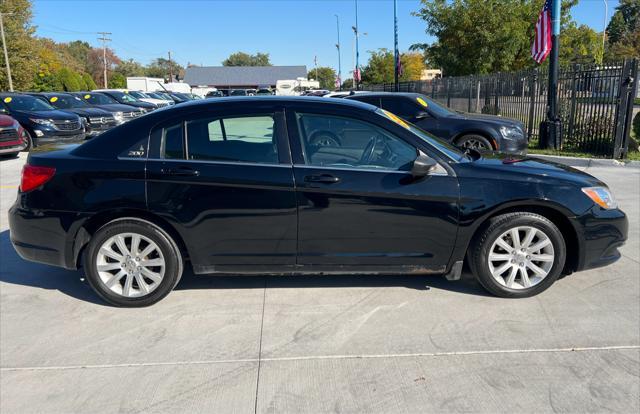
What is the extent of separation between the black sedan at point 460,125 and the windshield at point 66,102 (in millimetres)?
12372

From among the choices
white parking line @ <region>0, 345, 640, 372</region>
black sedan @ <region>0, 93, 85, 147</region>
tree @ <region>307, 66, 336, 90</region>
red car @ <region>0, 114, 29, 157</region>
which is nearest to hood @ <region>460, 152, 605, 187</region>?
white parking line @ <region>0, 345, 640, 372</region>

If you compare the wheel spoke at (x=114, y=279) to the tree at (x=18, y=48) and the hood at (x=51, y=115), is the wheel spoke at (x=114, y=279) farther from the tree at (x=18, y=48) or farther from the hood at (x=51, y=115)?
the tree at (x=18, y=48)

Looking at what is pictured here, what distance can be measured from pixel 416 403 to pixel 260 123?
240 cm

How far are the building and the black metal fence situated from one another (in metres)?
85.6

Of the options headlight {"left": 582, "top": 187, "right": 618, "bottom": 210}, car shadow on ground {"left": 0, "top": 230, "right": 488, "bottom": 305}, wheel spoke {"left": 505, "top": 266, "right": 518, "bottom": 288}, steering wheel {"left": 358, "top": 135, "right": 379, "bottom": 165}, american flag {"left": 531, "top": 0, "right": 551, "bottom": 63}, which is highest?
american flag {"left": 531, "top": 0, "right": 551, "bottom": 63}

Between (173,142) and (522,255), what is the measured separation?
9.66 ft

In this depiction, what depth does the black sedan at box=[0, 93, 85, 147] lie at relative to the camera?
13.5 meters

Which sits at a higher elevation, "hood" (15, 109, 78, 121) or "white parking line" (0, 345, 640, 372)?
"hood" (15, 109, 78, 121)

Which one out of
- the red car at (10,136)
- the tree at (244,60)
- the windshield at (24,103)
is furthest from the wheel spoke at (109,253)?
the tree at (244,60)

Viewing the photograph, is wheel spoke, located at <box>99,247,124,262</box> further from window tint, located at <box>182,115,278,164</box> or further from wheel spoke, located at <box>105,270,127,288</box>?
window tint, located at <box>182,115,278,164</box>

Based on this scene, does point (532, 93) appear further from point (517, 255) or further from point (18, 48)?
point (18, 48)

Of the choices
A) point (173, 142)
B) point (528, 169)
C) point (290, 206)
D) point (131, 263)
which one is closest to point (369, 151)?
point (290, 206)

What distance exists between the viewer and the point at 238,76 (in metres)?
99.6

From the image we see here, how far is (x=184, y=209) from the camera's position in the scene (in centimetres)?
393
